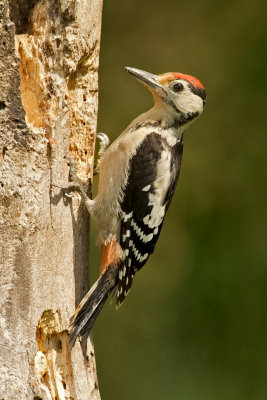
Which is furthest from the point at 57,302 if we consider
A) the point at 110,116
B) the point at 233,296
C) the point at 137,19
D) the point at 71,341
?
the point at 137,19

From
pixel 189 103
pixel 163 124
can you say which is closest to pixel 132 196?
pixel 163 124

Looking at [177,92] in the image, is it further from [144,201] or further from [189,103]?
[144,201]

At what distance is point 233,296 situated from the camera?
19.0 feet

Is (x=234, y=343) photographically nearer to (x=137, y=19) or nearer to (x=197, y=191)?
(x=197, y=191)

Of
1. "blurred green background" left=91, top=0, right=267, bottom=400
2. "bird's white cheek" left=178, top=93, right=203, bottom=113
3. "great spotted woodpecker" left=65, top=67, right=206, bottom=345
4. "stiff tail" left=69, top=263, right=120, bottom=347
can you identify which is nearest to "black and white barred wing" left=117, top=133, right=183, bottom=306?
"great spotted woodpecker" left=65, top=67, right=206, bottom=345

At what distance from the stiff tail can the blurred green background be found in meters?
2.12

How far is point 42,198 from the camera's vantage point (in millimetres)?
3279

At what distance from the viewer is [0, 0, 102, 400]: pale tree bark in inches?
123

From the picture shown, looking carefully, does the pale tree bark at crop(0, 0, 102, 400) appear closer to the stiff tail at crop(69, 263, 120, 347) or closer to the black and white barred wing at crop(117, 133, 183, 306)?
the stiff tail at crop(69, 263, 120, 347)

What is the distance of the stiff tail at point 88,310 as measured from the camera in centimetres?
346

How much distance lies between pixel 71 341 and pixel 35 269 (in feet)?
1.49

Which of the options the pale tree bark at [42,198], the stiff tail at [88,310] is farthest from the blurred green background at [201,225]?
the pale tree bark at [42,198]

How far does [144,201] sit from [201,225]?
2187 mm

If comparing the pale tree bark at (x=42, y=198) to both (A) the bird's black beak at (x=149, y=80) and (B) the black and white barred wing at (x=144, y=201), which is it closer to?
(B) the black and white barred wing at (x=144, y=201)
